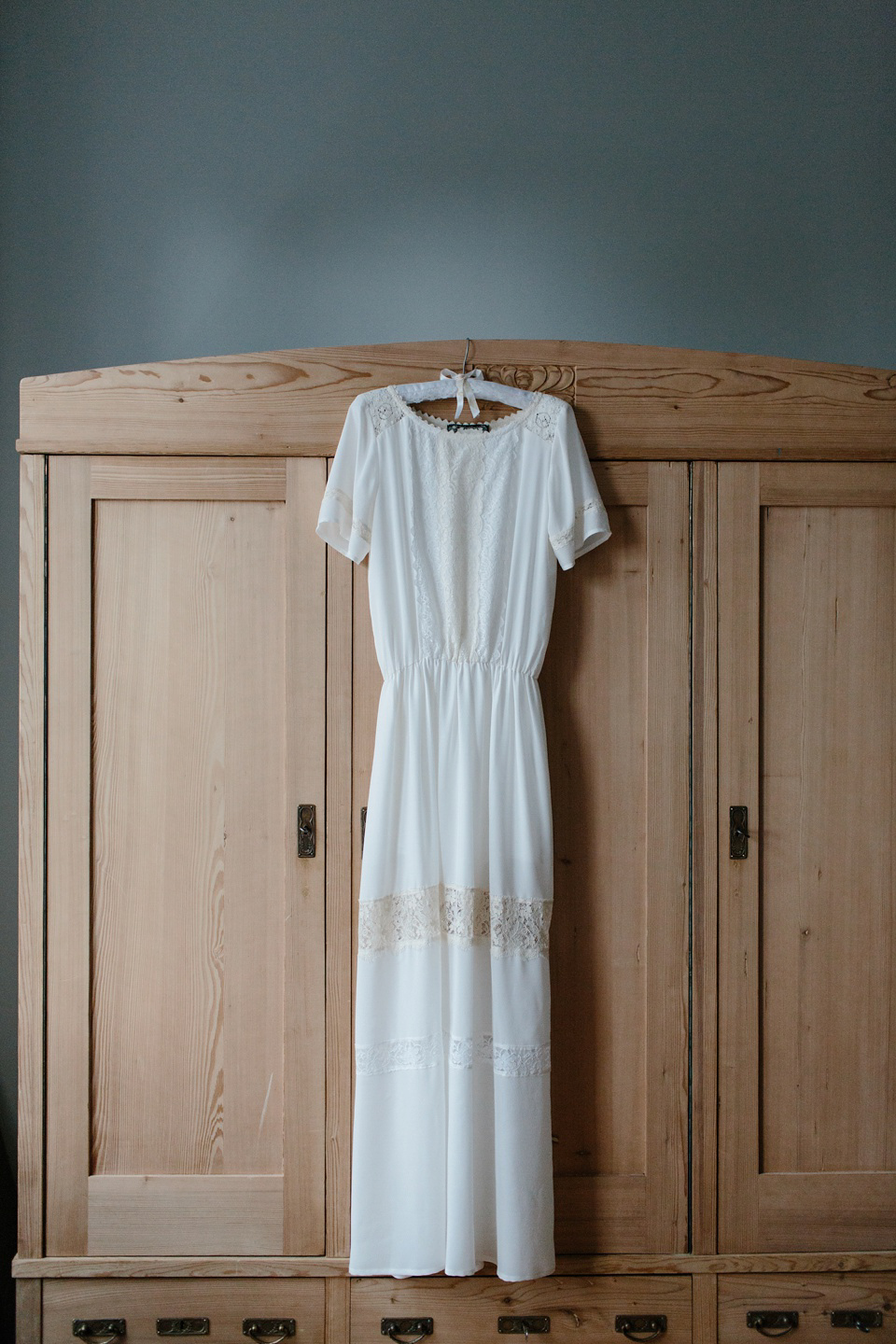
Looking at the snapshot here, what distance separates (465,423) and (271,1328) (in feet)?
5.02

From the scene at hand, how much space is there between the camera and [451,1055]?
1280mm

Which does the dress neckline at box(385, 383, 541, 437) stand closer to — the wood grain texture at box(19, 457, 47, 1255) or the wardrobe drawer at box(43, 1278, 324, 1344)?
the wood grain texture at box(19, 457, 47, 1255)

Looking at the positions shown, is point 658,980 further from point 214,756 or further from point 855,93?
point 855,93

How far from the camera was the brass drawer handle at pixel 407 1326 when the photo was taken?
4.40 feet

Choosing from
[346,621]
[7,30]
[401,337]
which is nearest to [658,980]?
[346,621]

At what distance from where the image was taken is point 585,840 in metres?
1.40

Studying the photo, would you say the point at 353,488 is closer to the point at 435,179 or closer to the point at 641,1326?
the point at 435,179

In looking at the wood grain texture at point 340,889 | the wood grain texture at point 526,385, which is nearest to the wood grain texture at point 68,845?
the wood grain texture at point 526,385

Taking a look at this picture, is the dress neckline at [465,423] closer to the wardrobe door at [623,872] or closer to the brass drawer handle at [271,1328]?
the wardrobe door at [623,872]

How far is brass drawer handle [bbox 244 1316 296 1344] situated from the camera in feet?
4.41

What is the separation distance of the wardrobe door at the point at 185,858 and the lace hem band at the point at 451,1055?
122mm

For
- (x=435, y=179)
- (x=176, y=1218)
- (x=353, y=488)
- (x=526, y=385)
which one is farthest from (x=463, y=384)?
(x=176, y=1218)

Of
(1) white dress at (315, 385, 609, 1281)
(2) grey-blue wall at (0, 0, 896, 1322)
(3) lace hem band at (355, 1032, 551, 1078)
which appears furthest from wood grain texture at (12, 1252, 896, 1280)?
(2) grey-blue wall at (0, 0, 896, 1322)

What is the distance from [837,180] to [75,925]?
2.30 metres
